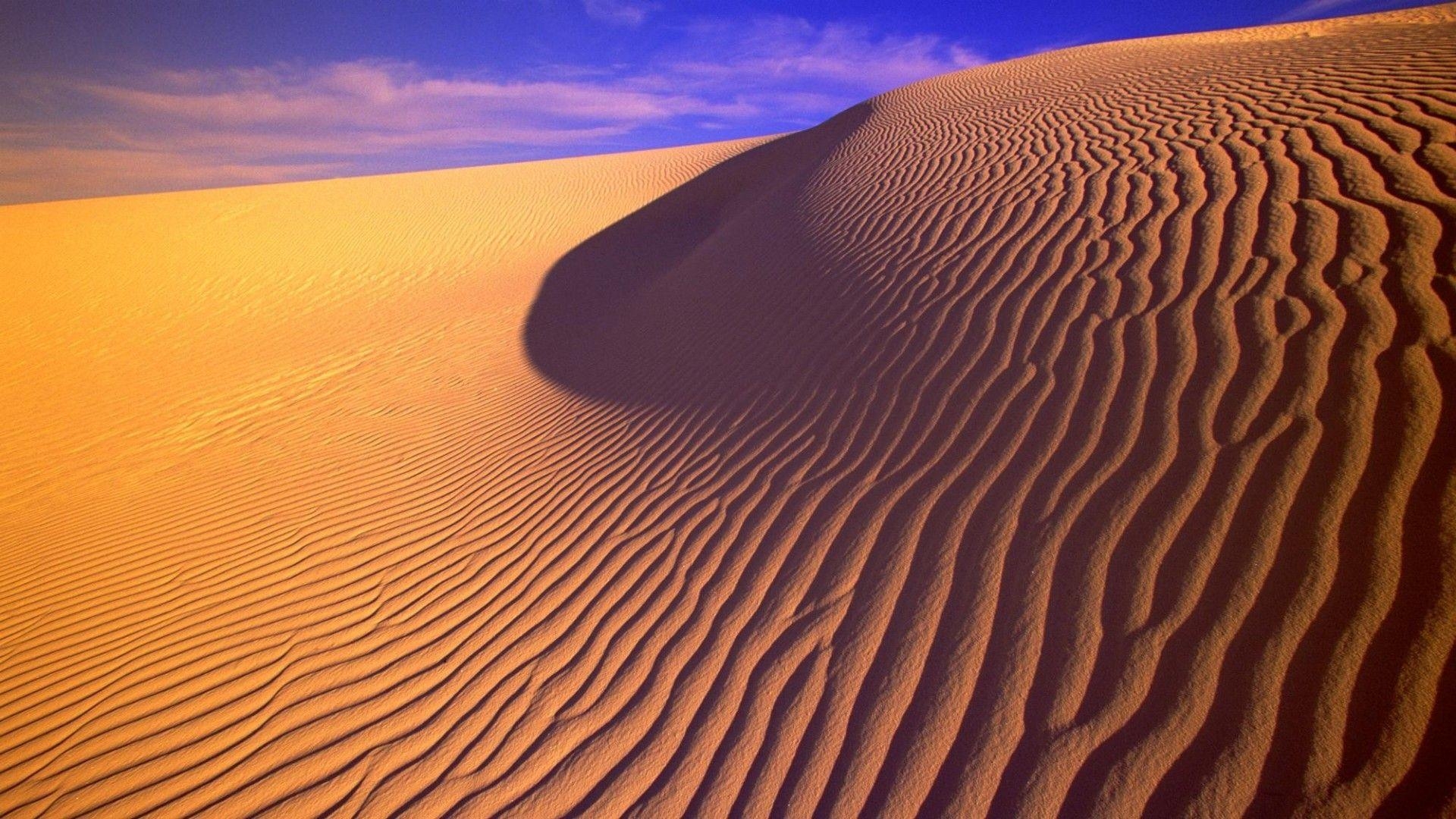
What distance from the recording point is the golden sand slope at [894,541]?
69.6 inches

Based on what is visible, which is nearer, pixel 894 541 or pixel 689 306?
pixel 894 541

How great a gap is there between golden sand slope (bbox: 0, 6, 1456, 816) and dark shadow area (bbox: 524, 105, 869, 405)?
91mm

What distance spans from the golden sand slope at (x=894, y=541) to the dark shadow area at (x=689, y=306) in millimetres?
91

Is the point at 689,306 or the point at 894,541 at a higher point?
the point at 689,306

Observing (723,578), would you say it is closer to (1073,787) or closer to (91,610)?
(1073,787)

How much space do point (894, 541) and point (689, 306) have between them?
15.3 ft

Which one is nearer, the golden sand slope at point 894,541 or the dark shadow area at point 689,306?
the golden sand slope at point 894,541

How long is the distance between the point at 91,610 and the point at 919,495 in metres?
5.00

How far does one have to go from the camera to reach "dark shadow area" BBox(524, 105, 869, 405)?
16.1 ft

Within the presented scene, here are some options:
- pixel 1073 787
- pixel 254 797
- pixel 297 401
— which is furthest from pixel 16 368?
pixel 1073 787

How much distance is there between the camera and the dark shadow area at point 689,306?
16.1ft

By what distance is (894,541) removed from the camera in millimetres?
2627

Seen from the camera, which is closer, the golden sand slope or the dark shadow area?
the golden sand slope

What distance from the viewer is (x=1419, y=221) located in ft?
8.93
